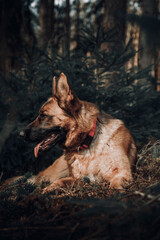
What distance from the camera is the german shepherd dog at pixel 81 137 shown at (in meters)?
2.79

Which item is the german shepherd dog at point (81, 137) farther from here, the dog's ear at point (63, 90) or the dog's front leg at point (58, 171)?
the dog's front leg at point (58, 171)

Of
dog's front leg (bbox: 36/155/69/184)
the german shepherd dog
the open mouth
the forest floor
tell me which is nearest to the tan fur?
the german shepherd dog

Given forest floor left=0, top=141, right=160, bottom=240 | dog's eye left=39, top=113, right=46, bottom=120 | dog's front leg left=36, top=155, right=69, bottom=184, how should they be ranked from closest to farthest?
forest floor left=0, top=141, right=160, bottom=240
dog's eye left=39, top=113, right=46, bottom=120
dog's front leg left=36, top=155, right=69, bottom=184

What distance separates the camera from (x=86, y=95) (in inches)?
169

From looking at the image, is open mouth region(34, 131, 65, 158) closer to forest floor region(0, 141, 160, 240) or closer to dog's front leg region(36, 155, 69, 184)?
dog's front leg region(36, 155, 69, 184)

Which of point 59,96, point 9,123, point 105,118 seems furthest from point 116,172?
point 9,123

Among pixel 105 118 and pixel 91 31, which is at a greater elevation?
pixel 91 31

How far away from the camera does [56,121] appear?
311cm

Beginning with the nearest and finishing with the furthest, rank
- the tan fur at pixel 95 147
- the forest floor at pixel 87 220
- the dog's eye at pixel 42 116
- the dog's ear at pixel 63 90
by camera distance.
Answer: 1. the forest floor at pixel 87 220
2. the tan fur at pixel 95 147
3. the dog's ear at pixel 63 90
4. the dog's eye at pixel 42 116

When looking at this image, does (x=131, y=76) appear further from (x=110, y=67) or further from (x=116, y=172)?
(x=116, y=172)

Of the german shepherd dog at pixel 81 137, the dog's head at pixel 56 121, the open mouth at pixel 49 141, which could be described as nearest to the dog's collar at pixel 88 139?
the german shepherd dog at pixel 81 137

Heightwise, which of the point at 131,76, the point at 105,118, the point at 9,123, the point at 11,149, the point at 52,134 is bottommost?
the point at 11,149

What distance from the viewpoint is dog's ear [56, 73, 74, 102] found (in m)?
2.88

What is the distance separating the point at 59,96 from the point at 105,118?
79cm
